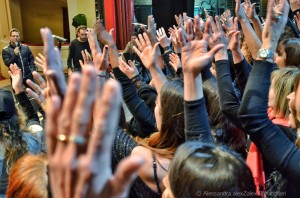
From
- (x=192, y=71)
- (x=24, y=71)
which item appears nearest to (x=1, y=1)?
(x=24, y=71)

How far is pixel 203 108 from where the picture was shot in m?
1.11

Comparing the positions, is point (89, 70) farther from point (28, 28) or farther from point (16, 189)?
point (28, 28)

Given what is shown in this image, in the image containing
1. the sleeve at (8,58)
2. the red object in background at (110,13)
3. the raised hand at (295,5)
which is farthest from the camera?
the red object in background at (110,13)

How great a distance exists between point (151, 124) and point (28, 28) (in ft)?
32.7

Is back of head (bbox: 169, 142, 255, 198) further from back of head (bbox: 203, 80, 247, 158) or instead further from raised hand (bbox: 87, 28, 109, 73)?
raised hand (bbox: 87, 28, 109, 73)

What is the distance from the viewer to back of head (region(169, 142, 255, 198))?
822 millimetres

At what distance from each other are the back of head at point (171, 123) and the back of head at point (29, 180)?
40cm

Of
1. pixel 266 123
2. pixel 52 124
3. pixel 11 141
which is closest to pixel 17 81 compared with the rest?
pixel 11 141

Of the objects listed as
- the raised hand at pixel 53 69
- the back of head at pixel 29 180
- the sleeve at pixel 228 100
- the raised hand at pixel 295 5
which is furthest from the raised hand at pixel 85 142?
the raised hand at pixel 295 5

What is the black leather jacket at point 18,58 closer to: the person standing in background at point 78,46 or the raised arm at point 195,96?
the person standing in background at point 78,46

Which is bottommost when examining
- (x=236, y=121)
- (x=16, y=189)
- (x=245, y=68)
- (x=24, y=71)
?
(x=24, y=71)

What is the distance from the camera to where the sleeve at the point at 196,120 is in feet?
3.59

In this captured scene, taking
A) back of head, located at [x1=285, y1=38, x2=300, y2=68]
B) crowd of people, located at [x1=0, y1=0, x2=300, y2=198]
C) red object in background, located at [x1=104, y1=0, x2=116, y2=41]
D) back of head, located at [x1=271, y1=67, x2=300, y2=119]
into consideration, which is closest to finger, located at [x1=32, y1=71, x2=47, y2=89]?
crowd of people, located at [x1=0, y1=0, x2=300, y2=198]

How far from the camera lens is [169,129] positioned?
126 centimetres
